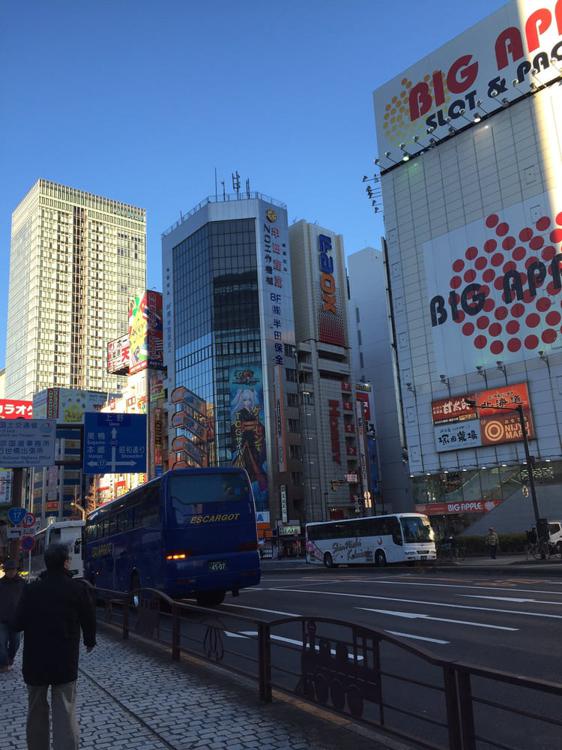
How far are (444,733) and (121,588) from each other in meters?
15.2

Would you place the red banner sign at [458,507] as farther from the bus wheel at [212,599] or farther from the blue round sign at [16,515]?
the blue round sign at [16,515]

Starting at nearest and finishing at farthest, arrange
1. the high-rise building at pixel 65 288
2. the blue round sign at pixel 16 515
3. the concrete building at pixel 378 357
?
the blue round sign at pixel 16 515 < the concrete building at pixel 378 357 < the high-rise building at pixel 65 288

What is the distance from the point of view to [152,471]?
92188mm

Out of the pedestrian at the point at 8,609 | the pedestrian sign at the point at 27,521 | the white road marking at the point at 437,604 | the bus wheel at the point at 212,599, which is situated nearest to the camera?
the pedestrian at the point at 8,609

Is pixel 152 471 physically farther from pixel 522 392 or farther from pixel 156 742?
pixel 156 742

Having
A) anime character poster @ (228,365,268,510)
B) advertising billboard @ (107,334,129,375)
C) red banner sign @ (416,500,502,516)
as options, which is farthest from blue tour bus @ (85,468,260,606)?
advertising billboard @ (107,334,129,375)

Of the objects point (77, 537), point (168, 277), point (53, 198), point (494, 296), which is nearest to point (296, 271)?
point (168, 277)

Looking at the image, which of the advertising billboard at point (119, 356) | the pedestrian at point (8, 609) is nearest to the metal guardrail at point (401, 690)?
the pedestrian at point (8, 609)

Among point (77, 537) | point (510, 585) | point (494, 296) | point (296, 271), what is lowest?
point (510, 585)

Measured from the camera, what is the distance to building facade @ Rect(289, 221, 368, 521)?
8288 cm

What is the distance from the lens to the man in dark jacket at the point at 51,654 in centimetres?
479

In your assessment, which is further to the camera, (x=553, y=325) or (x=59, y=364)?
(x=59, y=364)

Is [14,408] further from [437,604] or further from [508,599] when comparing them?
[508,599]

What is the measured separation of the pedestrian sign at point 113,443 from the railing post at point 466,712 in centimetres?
2673
